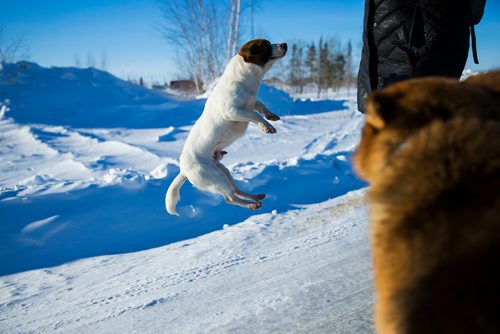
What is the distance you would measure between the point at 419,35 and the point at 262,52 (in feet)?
4.97

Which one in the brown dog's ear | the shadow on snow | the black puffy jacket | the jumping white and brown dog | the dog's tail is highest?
the black puffy jacket

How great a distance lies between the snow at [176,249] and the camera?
260cm

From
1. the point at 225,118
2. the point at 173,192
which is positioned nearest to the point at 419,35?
the point at 225,118

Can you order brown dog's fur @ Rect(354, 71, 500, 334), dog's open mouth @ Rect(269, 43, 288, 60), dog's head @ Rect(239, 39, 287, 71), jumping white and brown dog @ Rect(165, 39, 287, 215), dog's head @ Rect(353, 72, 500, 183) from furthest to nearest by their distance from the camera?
dog's open mouth @ Rect(269, 43, 288, 60), dog's head @ Rect(239, 39, 287, 71), jumping white and brown dog @ Rect(165, 39, 287, 215), dog's head @ Rect(353, 72, 500, 183), brown dog's fur @ Rect(354, 71, 500, 334)

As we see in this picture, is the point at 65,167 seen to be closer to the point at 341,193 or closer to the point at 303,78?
the point at 341,193

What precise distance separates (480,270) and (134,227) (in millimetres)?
4241

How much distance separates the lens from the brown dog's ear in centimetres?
108

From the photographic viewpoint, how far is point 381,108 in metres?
1.08

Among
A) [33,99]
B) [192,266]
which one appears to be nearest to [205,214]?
[192,266]

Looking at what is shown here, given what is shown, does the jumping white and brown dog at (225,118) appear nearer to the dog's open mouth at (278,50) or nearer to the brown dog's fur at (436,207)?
the dog's open mouth at (278,50)

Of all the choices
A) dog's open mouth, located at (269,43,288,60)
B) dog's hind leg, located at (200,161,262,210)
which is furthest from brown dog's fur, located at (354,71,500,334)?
dog's open mouth, located at (269,43,288,60)

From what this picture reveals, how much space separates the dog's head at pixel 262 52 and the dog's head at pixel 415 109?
8.03ft

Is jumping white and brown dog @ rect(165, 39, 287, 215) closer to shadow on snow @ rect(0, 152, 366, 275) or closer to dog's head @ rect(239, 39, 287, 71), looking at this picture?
dog's head @ rect(239, 39, 287, 71)

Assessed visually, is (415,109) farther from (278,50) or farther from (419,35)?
(278,50)
